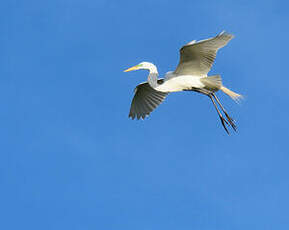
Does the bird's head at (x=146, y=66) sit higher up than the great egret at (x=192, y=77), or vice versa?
the bird's head at (x=146, y=66)

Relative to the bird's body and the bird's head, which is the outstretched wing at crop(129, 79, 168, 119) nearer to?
the bird's head

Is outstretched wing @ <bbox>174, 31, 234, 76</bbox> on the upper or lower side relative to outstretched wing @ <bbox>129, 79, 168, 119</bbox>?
lower

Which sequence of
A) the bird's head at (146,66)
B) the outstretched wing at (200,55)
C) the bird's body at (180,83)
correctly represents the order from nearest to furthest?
the outstretched wing at (200,55), the bird's body at (180,83), the bird's head at (146,66)

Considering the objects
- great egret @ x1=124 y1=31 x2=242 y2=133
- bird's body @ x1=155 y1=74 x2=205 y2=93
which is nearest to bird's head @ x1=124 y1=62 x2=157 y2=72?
great egret @ x1=124 y1=31 x2=242 y2=133

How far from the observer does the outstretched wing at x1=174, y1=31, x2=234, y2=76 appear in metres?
12.6

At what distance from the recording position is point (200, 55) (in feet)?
43.7

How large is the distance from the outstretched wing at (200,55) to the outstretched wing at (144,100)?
89.1 inches

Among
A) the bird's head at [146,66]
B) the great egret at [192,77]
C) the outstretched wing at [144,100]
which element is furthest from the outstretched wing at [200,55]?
the outstretched wing at [144,100]

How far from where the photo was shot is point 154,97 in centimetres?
1634

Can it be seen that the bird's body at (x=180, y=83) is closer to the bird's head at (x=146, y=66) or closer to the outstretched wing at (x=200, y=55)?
the outstretched wing at (x=200, y=55)

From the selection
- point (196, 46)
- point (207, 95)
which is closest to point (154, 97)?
point (207, 95)

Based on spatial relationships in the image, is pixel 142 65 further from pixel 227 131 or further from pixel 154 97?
pixel 227 131

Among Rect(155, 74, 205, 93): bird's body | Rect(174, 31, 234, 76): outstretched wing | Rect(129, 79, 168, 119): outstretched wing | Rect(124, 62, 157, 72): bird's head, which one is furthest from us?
Rect(129, 79, 168, 119): outstretched wing

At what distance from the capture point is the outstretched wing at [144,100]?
16.3 metres
